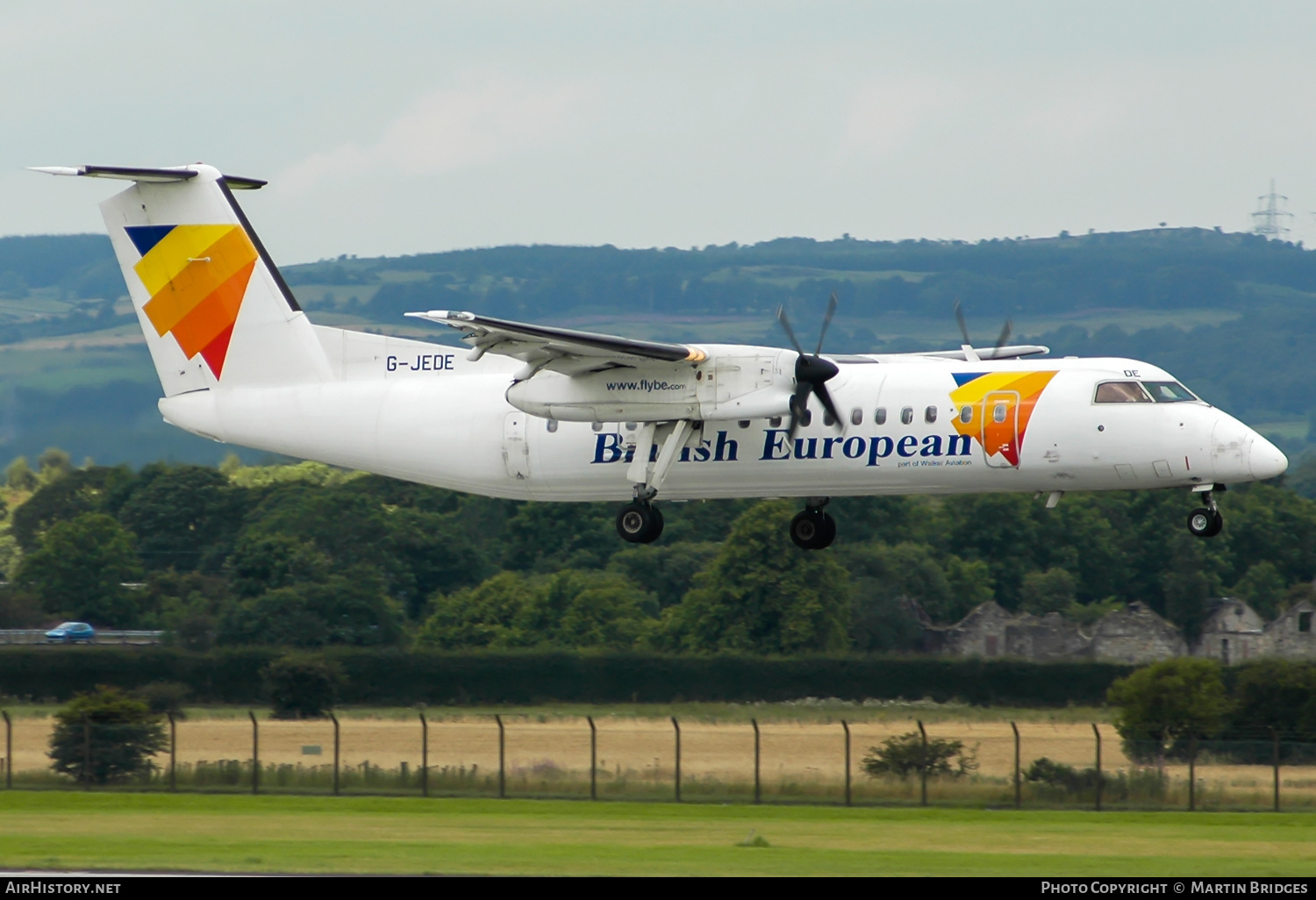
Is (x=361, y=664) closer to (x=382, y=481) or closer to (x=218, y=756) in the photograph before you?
(x=218, y=756)

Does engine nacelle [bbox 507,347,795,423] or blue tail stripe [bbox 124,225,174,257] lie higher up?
blue tail stripe [bbox 124,225,174,257]

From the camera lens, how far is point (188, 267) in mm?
26344

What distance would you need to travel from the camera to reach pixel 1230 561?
5972 centimetres

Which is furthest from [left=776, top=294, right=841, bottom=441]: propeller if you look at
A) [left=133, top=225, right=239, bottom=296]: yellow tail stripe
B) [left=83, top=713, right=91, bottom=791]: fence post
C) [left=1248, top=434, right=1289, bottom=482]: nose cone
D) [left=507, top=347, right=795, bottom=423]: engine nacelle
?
[left=83, top=713, right=91, bottom=791]: fence post

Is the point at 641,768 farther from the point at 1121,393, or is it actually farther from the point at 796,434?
the point at 1121,393

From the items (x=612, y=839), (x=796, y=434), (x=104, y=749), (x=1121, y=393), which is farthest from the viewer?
(x=104, y=749)

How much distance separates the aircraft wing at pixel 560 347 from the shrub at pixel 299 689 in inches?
620

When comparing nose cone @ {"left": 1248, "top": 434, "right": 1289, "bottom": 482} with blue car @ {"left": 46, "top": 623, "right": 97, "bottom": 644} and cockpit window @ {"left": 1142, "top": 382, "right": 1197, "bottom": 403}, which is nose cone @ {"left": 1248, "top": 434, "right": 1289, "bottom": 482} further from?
blue car @ {"left": 46, "top": 623, "right": 97, "bottom": 644}

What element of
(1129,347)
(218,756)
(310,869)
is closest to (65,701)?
(218,756)

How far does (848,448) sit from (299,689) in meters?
17.9

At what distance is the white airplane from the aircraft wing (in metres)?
0.05

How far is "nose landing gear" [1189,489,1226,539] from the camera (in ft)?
74.2

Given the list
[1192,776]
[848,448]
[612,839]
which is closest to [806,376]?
Answer: [848,448]

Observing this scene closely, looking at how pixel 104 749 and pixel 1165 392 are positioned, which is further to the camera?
pixel 104 749
